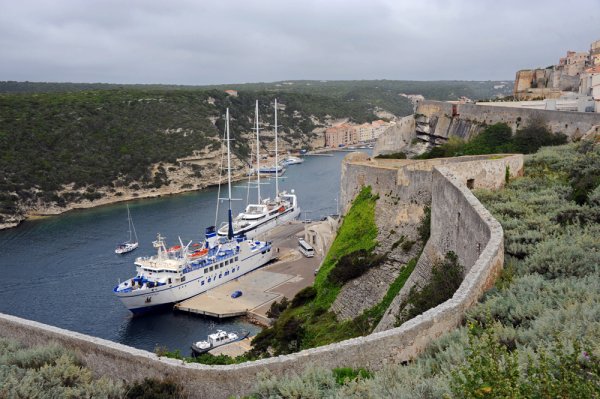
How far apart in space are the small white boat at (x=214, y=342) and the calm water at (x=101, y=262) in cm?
102

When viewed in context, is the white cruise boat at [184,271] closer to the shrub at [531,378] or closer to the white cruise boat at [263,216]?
the white cruise boat at [263,216]

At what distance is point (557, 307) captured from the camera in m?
Result: 5.08

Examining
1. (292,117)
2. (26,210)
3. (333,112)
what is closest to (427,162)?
(26,210)

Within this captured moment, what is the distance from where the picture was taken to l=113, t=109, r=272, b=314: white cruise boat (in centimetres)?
2450

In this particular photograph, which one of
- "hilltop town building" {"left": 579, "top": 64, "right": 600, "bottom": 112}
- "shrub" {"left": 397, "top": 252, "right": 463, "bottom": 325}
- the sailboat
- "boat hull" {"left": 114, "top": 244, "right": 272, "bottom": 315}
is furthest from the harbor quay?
"hilltop town building" {"left": 579, "top": 64, "right": 600, "bottom": 112}

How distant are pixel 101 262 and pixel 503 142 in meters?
23.8

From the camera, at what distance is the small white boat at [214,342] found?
63.4 ft

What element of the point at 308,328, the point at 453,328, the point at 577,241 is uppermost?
the point at 577,241

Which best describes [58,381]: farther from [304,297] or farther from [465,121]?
[465,121]

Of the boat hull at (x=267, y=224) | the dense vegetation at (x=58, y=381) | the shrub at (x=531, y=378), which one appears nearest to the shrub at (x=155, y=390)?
the dense vegetation at (x=58, y=381)

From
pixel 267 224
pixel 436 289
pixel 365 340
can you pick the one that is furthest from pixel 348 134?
pixel 365 340

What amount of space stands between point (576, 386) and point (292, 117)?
94.0m

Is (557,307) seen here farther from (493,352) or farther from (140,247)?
(140,247)

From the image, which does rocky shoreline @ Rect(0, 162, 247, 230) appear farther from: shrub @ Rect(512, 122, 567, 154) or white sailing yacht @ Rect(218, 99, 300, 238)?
shrub @ Rect(512, 122, 567, 154)
